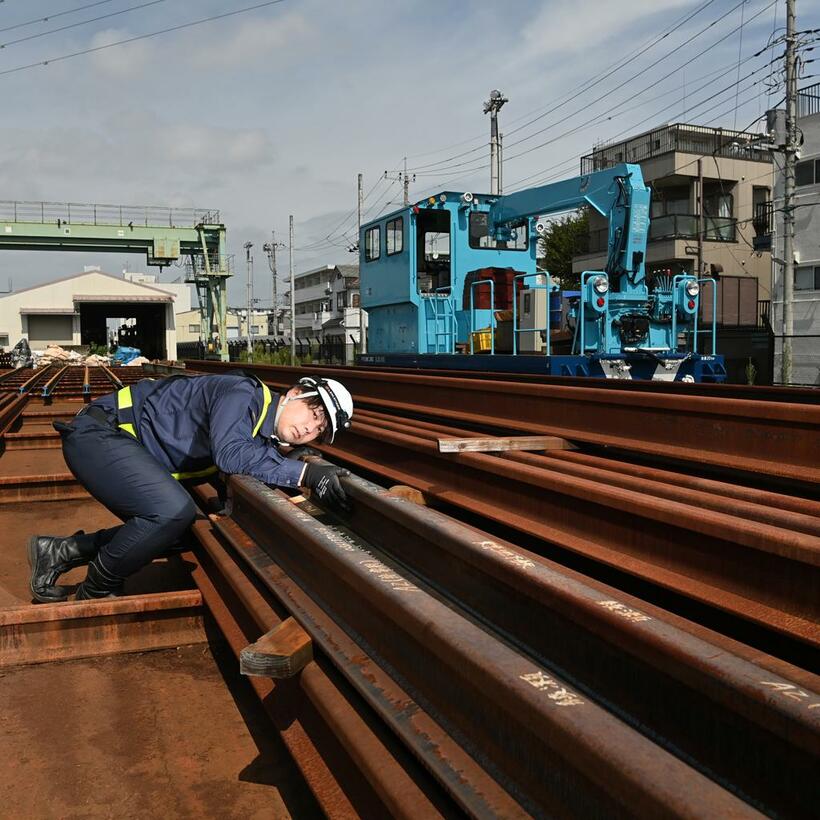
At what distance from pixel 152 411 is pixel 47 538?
0.83m

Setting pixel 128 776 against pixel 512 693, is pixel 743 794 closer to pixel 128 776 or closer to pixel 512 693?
pixel 512 693

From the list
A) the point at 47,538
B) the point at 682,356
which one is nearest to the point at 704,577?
the point at 47,538

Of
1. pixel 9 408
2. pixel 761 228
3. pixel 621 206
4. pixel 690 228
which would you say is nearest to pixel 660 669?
pixel 9 408

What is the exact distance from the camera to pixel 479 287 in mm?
11375

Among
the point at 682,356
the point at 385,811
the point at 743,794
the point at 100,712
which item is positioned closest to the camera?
the point at 743,794

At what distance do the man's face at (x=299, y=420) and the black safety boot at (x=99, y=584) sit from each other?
945 millimetres

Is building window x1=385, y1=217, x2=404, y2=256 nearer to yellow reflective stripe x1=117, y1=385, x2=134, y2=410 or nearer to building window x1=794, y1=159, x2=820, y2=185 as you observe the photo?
yellow reflective stripe x1=117, y1=385, x2=134, y2=410

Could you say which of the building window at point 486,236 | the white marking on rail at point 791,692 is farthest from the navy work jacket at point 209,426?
the building window at point 486,236

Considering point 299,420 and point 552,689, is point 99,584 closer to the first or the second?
point 299,420

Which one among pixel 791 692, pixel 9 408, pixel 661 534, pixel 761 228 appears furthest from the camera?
pixel 761 228

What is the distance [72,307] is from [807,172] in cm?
4480

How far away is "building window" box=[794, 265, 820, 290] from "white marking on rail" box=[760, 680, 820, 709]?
103 ft

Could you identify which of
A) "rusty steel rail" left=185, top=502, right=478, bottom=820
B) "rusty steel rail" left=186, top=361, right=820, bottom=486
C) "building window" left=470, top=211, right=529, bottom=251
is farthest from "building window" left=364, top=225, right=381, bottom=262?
"rusty steel rail" left=185, top=502, right=478, bottom=820

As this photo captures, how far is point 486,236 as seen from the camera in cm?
1205
